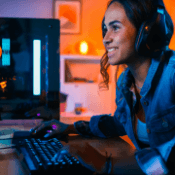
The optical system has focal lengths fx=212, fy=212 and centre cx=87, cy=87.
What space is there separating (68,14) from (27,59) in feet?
8.37

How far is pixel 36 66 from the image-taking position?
0.95 m

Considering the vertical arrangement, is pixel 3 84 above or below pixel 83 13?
below

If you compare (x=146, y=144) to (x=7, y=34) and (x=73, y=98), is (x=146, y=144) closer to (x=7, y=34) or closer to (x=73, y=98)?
(x=7, y=34)

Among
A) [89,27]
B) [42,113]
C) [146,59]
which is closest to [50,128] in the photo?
[42,113]

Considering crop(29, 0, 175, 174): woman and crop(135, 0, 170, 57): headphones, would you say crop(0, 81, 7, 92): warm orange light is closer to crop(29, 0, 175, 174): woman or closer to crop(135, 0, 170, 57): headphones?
crop(29, 0, 175, 174): woman

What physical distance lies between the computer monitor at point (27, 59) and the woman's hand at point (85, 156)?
1.58ft

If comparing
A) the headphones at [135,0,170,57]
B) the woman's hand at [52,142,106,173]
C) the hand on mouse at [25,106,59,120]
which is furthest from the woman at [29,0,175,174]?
the woman's hand at [52,142,106,173]

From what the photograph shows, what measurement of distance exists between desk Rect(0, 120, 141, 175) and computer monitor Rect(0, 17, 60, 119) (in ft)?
0.37

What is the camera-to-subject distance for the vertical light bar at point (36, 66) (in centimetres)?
94

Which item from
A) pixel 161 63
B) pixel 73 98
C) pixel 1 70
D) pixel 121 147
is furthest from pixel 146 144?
pixel 73 98

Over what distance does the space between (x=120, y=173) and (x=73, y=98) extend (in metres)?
2.47

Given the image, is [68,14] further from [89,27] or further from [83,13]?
[89,27]

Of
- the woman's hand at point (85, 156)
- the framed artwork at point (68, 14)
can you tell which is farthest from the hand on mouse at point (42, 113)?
the framed artwork at point (68, 14)

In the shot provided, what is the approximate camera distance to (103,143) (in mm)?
780
